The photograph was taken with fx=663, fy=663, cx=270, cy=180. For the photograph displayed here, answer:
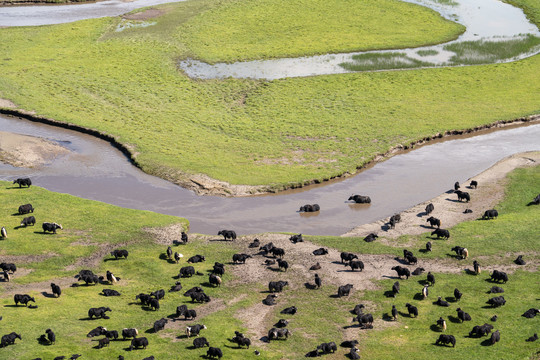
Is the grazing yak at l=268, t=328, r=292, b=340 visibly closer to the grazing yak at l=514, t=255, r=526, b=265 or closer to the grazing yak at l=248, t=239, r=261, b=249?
the grazing yak at l=248, t=239, r=261, b=249

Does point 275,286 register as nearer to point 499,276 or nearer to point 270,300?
point 270,300

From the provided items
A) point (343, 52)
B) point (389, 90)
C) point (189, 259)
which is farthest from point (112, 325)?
point (343, 52)

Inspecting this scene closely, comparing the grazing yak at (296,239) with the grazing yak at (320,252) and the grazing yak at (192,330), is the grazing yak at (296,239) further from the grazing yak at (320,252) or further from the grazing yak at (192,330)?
the grazing yak at (192,330)

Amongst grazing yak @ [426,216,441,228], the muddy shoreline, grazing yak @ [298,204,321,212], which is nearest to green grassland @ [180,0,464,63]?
the muddy shoreline

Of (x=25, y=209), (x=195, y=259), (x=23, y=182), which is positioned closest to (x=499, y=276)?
(x=195, y=259)

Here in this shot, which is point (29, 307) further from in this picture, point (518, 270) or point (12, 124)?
point (12, 124)
